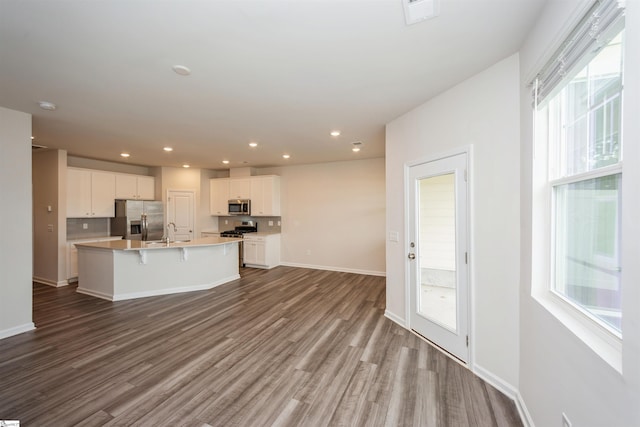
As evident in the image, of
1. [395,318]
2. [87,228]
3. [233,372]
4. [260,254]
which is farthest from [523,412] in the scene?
[87,228]

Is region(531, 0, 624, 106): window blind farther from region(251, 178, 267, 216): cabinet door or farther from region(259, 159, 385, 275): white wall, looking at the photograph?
region(251, 178, 267, 216): cabinet door

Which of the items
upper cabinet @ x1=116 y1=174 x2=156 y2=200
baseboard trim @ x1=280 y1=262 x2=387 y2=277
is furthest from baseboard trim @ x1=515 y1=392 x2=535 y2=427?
upper cabinet @ x1=116 y1=174 x2=156 y2=200

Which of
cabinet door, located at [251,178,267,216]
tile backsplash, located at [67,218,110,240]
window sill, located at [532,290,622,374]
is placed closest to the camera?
window sill, located at [532,290,622,374]

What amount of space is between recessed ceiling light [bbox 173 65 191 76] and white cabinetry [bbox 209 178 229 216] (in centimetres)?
511

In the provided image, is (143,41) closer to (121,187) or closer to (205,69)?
(205,69)

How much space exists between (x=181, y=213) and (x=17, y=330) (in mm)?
4126

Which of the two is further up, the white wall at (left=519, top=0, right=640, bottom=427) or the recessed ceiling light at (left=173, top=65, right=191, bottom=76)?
the recessed ceiling light at (left=173, top=65, right=191, bottom=76)

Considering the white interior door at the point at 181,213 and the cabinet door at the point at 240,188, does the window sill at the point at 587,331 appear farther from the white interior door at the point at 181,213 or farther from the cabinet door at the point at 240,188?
the white interior door at the point at 181,213

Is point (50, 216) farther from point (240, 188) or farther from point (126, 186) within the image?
point (240, 188)

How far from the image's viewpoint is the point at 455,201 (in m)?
2.51

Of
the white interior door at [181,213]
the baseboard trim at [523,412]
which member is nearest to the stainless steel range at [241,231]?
the white interior door at [181,213]

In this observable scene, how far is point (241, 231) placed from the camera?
6977mm

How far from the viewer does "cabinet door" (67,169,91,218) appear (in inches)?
205

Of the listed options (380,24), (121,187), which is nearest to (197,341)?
(380,24)
